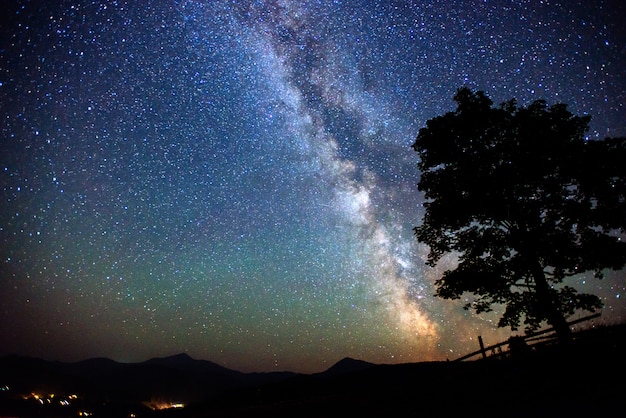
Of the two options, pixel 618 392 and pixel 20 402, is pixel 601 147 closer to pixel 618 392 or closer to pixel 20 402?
pixel 618 392

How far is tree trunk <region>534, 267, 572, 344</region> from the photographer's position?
12312mm

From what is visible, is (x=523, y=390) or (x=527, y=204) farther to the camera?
(x=527, y=204)

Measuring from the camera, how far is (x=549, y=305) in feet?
41.3

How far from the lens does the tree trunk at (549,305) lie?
12312 mm

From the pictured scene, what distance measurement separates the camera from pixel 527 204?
43.4 feet

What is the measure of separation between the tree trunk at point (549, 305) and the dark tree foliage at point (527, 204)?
0.10 feet

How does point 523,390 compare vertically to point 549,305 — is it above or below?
below

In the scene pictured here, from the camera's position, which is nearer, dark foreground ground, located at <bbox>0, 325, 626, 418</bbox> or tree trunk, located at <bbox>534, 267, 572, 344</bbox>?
dark foreground ground, located at <bbox>0, 325, 626, 418</bbox>

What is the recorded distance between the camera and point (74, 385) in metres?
149

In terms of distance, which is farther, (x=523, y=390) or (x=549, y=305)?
(x=549, y=305)

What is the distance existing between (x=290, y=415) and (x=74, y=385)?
609 ft

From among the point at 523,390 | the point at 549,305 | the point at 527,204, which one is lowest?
the point at 523,390

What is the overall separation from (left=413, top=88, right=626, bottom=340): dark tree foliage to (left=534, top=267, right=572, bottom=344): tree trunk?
32 mm

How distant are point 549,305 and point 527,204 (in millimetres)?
3764
